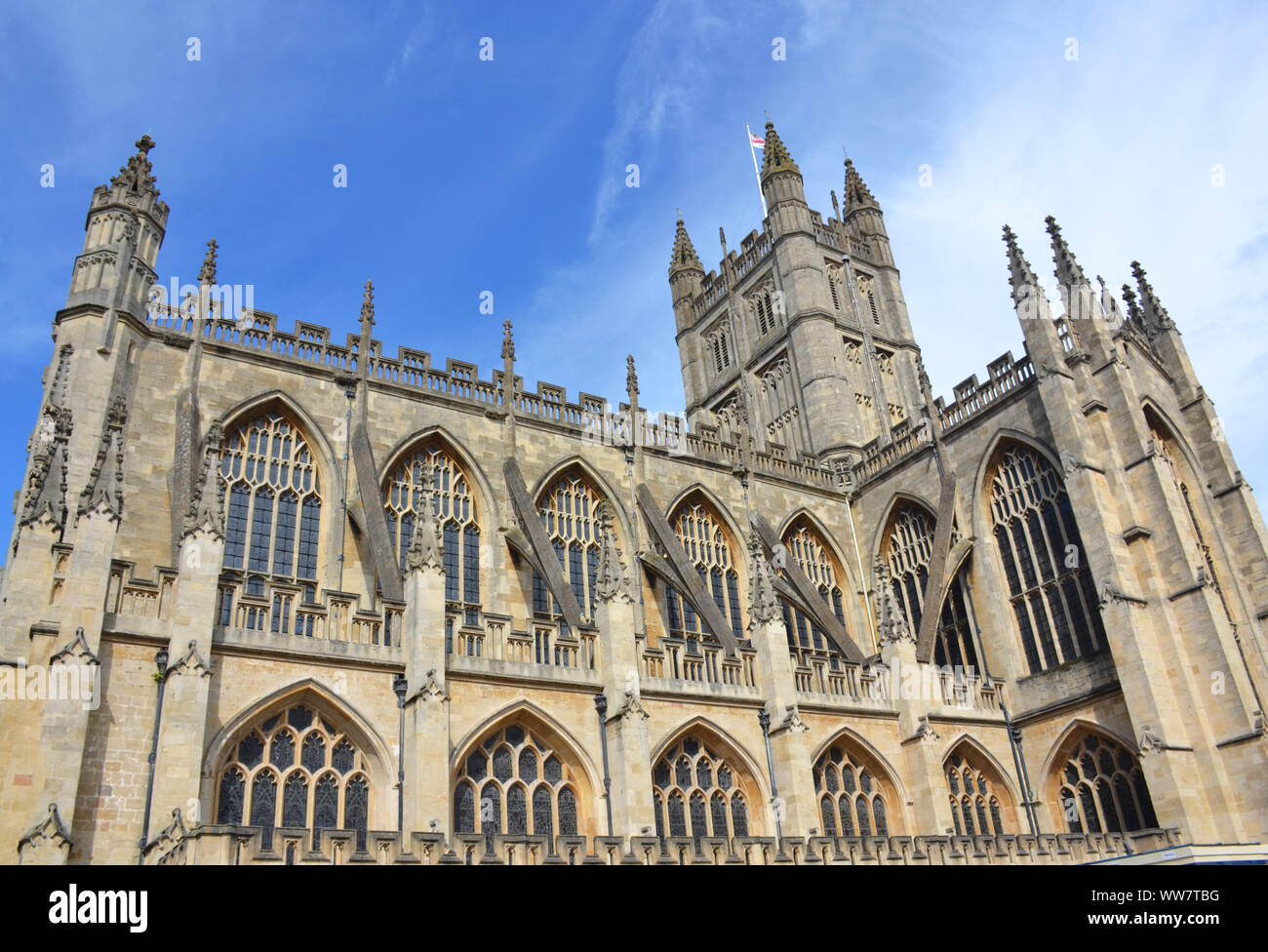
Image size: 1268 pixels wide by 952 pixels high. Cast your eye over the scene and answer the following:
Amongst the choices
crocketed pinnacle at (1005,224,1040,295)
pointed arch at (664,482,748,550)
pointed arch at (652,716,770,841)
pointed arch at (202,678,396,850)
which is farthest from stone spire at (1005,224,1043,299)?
pointed arch at (202,678,396,850)

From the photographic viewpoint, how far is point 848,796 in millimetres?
20172

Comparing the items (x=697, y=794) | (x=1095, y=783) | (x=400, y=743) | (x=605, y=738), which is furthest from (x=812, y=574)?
(x=400, y=743)

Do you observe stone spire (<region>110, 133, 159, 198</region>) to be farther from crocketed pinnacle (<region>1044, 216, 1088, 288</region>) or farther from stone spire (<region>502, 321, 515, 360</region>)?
crocketed pinnacle (<region>1044, 216, 1088, 288</region>)

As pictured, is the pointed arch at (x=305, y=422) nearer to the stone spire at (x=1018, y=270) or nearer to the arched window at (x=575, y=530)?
the arched window at (x=575, y=530)

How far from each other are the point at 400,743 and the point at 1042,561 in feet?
54.4

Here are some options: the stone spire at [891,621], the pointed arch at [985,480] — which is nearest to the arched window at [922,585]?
the pointed arch at [985,480]

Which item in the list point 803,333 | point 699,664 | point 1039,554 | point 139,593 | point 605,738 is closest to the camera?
point 139,593

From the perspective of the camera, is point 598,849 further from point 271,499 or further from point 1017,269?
point 1017,269

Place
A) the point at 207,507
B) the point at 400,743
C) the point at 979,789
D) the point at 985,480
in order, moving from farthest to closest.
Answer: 1. the point at 985,480
2. the point at 979,789
3. the point at 400,743
4. the point at 207,507

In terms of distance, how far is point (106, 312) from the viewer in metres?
19.3

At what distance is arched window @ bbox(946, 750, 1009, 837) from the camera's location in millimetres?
21703

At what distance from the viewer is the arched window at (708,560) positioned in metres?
25.0

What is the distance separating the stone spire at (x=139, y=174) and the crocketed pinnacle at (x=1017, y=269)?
69.6 feet
